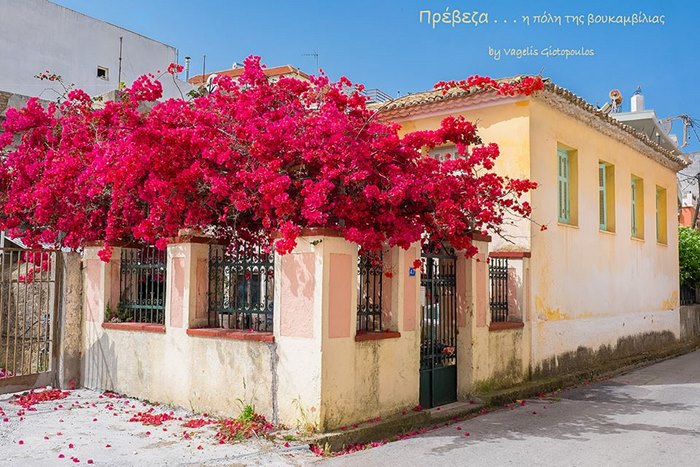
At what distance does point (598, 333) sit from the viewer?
14039mm

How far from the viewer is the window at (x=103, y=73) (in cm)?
2416

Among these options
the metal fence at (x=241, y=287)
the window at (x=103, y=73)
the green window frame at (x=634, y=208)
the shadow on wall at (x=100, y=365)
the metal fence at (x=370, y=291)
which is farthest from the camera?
the window at (x=103, y=73)

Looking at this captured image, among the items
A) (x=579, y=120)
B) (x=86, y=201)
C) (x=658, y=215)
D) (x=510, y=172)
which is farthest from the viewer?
(x=658, y=215)

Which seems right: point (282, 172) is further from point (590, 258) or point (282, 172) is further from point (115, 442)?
point (590, 258)

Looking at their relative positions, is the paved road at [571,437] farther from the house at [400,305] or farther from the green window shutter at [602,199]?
the green window shutter at [602,199]

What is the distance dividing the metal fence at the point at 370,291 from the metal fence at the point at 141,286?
2989mm

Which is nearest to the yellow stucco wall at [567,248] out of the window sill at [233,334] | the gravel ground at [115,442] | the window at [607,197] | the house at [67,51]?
the window at [607,197]

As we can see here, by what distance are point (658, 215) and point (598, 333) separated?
6.29 metres

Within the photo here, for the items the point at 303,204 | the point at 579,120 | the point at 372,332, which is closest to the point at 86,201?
the point at 303,204

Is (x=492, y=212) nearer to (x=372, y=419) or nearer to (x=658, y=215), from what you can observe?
(x=372, y=419)

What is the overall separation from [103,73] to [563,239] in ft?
61.1

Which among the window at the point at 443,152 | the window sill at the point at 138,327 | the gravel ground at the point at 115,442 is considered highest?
the window at the point at 443,152

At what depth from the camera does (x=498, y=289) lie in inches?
447

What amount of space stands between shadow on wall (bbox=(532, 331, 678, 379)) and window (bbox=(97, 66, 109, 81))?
1938cm
